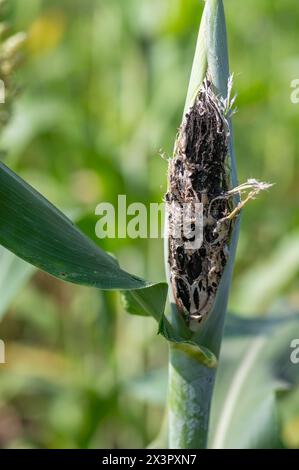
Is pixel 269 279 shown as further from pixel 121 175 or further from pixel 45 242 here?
pixel 45 242

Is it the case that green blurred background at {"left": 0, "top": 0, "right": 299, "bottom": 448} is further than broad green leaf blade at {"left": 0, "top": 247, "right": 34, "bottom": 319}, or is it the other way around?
green blurred background at {"left": 0, "top": 0, "right": 299, "bottom": 448}

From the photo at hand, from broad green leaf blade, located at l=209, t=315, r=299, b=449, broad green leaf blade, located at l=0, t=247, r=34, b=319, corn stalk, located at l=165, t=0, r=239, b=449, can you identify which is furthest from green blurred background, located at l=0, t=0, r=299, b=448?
corn stalk, located at l=165, t=0, r=239, b=449

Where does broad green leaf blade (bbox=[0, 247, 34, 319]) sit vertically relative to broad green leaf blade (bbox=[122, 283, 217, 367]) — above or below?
above

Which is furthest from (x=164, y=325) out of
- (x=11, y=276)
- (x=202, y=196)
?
(x=11, y=276)

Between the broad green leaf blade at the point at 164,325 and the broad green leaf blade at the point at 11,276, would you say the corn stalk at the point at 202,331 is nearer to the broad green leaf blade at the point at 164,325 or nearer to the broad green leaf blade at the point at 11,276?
the broad green leaf blade at the point at 164,325

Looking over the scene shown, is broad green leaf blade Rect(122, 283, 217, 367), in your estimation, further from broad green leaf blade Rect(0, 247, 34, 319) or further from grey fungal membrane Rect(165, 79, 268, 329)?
broad green leaf blade Rect(0, 247, 34, 319)

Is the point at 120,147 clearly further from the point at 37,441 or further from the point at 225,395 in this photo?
the point at 225,395
